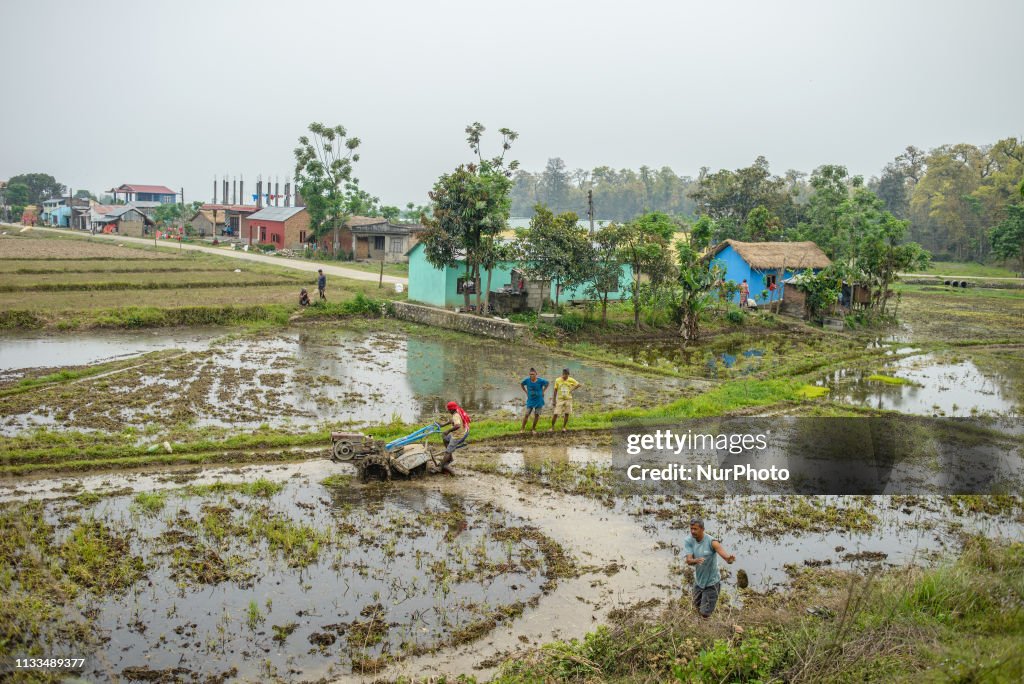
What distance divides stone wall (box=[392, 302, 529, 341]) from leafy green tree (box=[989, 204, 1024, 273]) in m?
40.9

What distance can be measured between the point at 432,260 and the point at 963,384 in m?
18.0

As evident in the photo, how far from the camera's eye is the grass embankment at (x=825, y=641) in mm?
7246

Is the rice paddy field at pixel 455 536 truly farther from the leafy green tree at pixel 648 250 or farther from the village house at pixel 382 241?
the village house at pixel 382 241

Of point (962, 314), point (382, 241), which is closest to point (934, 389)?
point (962, 314)

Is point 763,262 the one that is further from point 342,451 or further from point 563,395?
point 342,451

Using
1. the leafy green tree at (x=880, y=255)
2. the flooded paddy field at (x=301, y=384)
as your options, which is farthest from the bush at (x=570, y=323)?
the leafy green tree at (x=880, y=255)

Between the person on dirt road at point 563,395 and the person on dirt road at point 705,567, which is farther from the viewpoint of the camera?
the person on dirt road at point 563,395

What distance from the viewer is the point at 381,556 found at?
10.3 m

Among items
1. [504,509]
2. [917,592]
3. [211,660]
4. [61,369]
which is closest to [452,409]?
[504,509]

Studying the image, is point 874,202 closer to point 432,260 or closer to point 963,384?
point 963,384

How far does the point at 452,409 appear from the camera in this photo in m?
13.5

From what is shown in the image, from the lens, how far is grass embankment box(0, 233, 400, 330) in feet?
90.2

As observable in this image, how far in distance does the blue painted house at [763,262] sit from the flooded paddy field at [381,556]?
24708mm

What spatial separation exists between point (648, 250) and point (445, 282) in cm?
819
